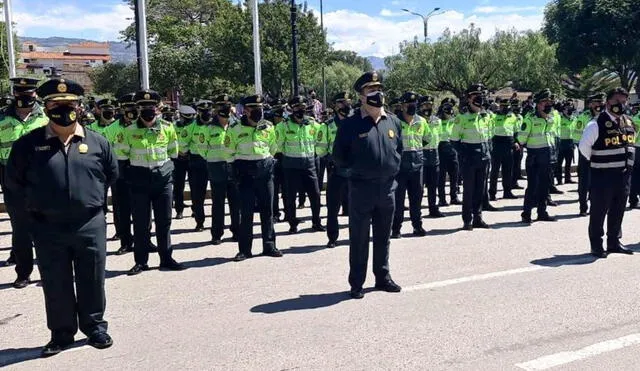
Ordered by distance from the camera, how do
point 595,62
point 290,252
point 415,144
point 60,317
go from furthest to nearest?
point 595,62 → point 415,144 → point 290,252 → point 60,317

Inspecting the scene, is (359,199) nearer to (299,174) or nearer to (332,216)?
(332,216)

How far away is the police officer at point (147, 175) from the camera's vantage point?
732cm

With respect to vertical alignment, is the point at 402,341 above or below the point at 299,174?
below

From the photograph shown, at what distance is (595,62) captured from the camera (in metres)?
30.1

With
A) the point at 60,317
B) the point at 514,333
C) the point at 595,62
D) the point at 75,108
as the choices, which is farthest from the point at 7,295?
the point at 595,62

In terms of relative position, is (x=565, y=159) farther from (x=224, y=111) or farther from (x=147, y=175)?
(x=147, y=175)

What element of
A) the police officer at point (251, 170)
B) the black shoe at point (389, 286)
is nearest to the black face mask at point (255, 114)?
the police officer at point (251, 170)

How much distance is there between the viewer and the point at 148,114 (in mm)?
7367

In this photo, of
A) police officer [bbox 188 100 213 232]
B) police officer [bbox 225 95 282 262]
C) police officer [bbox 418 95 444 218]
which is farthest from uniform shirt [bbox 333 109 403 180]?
police officer [bbox 418 95 444 218]

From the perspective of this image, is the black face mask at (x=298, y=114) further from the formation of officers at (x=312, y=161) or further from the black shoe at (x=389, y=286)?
the black shoe at (x=389, y=286)

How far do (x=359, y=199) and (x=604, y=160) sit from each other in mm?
3462

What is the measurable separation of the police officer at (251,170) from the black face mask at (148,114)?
117cm

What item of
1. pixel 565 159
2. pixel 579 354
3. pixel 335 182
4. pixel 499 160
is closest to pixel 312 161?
pixel 335 182

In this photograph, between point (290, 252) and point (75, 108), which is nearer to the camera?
point (75, 108)
